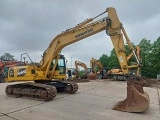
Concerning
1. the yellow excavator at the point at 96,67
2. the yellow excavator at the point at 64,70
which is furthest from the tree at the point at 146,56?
the yellow excavator at the point at 64,70

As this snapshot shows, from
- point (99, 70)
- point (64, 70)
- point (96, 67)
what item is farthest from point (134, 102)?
point (99, 70)

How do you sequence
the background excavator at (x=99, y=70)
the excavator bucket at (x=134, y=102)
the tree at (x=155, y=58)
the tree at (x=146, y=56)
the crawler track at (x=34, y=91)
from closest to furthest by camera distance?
the excavator bucket at (x=134, y=102) < the crawler track at (x=34, y=91) < the background excavator at (x=99, y=70) < the tree at (x=155, y=58) < the tree at (x=146, y=56)

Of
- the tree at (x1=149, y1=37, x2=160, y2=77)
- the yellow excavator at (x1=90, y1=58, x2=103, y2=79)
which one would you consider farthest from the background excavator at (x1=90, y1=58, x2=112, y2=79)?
the tree at (x1=149, y1=37, x2=160, y2=77)

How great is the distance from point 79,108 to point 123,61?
8.84ft

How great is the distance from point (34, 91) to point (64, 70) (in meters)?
2.62

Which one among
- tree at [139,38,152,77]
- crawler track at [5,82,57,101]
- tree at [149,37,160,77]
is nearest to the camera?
crawler track at [5,82,57,101]

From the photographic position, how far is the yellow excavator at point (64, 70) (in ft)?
26.3

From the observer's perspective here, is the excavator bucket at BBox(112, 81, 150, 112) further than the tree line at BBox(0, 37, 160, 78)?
No

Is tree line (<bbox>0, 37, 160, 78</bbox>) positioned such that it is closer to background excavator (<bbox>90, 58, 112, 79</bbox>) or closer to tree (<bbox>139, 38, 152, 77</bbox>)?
tree (<bbox>139, 38, 152, 77</bbox>)

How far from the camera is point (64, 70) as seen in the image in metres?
12.2

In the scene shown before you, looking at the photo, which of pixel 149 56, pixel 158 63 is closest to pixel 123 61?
pixel 158 63

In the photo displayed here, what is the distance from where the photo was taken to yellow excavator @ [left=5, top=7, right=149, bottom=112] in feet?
26.3

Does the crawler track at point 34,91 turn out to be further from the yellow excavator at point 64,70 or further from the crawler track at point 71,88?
the crawler track at point 71,88

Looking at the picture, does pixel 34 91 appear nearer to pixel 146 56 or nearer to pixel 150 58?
pixel 150 58
